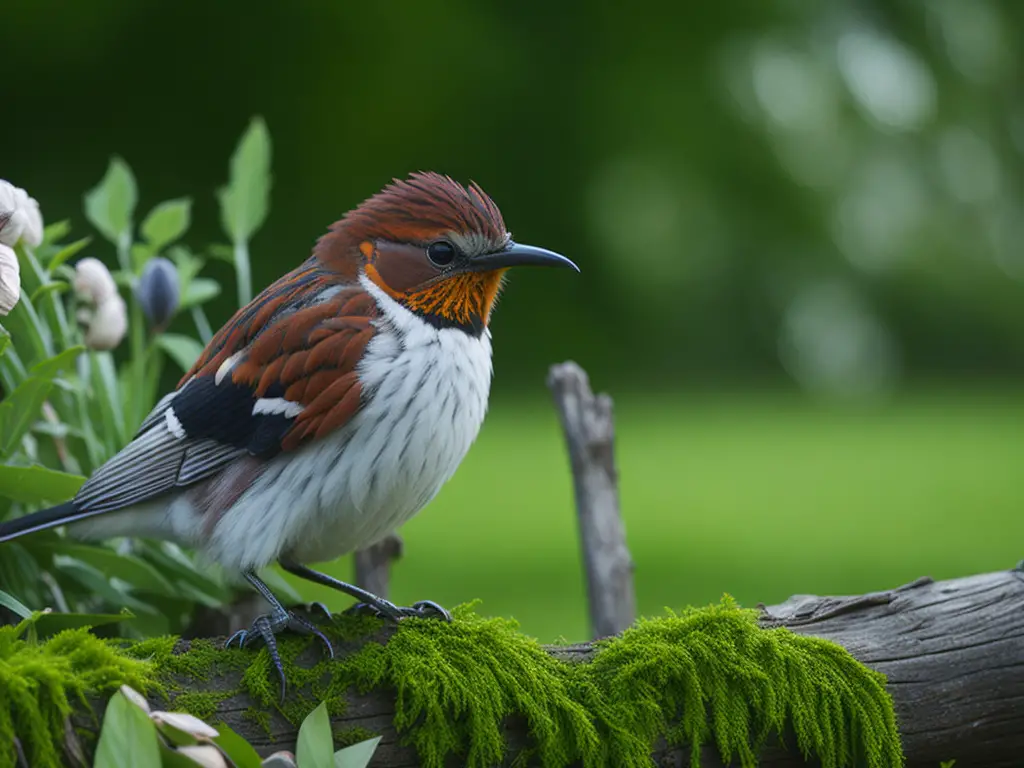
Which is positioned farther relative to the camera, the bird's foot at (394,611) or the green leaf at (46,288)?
the green leaf at (46,288)

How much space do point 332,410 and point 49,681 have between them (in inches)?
17.0

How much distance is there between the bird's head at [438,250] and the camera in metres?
1.57

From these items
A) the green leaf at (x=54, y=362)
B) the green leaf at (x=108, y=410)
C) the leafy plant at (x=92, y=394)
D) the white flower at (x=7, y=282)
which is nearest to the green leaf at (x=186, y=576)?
the leafy plant at (x=92, y=394)

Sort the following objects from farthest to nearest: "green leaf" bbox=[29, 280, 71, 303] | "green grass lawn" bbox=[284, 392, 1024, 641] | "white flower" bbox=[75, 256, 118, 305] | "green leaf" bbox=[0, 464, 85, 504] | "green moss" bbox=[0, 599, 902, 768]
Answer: "green grass lawn" bbox=[284, 392, 1024, 641]
"white flower" bbox=[75, 256, 118, 305]
"green leaf" bbox=[29, 280, 71, 303]
"green leaf" bbox=[0, 464, 85, 504]
"green moss" bbox=[0, 599, 902, 768]

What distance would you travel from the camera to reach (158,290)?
202 cm

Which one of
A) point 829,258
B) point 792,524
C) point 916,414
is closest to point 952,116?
point 829,258

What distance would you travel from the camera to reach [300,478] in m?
1.50

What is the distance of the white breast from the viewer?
1.48 meters

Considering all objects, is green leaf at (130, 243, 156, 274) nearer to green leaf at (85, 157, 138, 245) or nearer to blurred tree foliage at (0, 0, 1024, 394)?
green leaf at (85, 157, 138, 245)

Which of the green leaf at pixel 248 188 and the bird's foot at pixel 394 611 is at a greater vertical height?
the green leaf at pixel 248 188

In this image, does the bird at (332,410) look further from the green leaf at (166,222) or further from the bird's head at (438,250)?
the green leaf at (166,222)

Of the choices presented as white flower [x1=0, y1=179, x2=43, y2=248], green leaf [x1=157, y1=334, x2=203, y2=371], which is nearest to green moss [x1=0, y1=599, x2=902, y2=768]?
white flower [x1=0, y1=179, x2=43, y2=248]

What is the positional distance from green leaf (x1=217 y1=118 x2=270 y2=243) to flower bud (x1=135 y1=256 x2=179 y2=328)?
0.22 metres

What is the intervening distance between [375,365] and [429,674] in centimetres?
36
